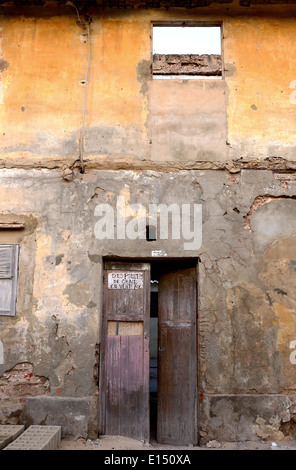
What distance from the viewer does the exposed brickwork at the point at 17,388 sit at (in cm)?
523

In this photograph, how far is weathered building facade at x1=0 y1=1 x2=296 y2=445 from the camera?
210 inches

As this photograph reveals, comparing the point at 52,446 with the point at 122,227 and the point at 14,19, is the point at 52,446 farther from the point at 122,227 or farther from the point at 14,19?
the point at 14,19

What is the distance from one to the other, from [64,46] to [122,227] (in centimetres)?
272

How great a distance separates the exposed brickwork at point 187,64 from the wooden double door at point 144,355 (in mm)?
2677

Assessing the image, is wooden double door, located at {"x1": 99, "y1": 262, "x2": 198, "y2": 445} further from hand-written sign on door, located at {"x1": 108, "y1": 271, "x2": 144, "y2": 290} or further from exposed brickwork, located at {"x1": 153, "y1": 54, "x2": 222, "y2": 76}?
exposed brickwork, located at {"x1": 153, "y1": 54, "x2": 222, "y2": 76}

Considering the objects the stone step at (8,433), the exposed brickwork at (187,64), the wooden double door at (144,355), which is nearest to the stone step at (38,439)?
the stone step at (8,433)

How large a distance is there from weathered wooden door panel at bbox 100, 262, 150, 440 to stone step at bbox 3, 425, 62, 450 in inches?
29.9

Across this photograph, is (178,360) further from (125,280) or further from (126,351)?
(125,280)

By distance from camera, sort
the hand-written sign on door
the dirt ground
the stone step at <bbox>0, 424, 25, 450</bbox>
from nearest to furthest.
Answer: the stone step at <bbox>0, 424, 25, 450</bbox>
the dirt ground
the hand-written sign on door

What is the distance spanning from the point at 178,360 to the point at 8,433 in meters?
2.21

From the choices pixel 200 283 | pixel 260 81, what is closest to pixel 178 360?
pixel 200 283

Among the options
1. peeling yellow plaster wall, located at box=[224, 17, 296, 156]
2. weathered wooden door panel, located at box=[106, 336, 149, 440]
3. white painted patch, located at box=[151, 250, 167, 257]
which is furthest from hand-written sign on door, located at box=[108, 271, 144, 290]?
peeling yellow plaster wall, located at box=[224, 17, 296, 156]

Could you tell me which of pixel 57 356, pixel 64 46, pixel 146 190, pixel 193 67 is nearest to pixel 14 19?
pixel 64 46
